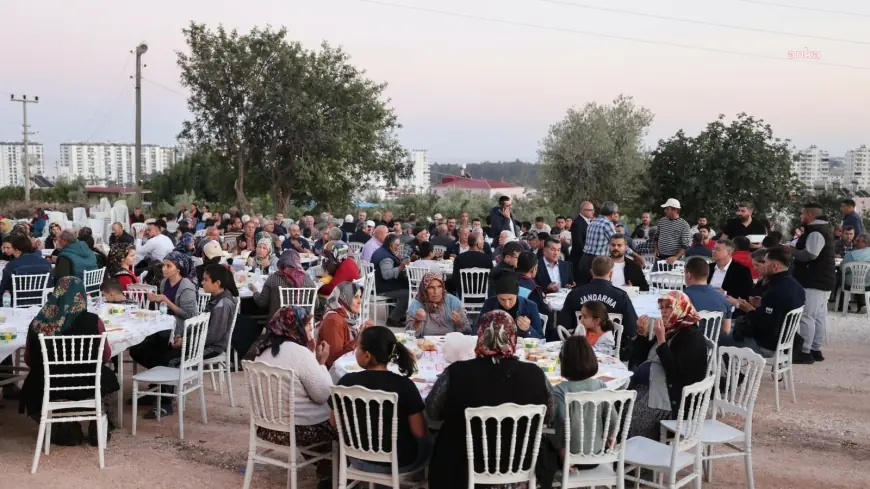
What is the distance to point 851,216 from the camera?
37.9 ft

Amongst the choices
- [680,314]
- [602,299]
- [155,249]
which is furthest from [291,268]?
[680,314]

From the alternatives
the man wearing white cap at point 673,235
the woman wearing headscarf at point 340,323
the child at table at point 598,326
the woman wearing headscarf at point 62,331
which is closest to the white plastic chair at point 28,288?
the woman wearing headscarf at point 62,331

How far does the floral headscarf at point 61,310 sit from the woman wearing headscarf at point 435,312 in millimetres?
2363

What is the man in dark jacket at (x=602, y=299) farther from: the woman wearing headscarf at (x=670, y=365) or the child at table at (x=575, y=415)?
the child at table at (x=575, y=415)

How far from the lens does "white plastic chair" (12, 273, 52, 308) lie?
8102mm

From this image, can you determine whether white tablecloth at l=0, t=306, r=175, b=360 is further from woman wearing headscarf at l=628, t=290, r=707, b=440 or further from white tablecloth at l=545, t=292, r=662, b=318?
woman wearing headscarf at l=628, t=290, r=707, b=440

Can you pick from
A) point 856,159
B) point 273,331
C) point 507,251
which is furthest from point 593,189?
point 856,159

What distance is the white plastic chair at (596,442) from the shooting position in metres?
3.73

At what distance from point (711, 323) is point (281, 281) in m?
4.07

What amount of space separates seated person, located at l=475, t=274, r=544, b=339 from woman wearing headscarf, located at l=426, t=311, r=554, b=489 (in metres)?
1.78

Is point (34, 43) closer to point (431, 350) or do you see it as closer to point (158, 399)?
point (158, 399)

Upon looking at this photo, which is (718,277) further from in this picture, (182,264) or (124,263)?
(124,263)

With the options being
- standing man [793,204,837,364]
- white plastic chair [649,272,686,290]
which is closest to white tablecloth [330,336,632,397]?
white plastic chair [649,272,686,290]

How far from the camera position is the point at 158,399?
20.2ft
